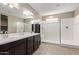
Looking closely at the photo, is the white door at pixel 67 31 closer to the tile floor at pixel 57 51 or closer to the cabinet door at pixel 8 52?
the tile floor at pixel 57 51

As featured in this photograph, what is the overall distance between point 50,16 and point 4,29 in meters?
4.21

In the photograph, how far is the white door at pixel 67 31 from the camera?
15.6 ft

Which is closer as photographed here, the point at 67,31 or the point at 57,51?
the point at 57,51

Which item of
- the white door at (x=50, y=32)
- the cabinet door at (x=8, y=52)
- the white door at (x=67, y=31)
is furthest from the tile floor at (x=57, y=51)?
the cabinet door at (x=8, y=52)

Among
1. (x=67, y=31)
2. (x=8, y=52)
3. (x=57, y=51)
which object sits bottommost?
(x=57, y=51)

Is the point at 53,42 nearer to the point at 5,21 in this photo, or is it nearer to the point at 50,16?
the point at 50,16

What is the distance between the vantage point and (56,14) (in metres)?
5.70

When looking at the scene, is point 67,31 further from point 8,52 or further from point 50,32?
point 8,52

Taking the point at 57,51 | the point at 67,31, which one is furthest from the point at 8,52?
the point at 67,31

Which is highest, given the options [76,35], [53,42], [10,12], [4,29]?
[10,12]

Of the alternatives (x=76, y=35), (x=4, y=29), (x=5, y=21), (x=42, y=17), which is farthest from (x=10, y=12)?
(x=42, y=17)

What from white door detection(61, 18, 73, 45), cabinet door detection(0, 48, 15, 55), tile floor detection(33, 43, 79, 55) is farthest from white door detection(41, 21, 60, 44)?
cabinet door detection(0, 48, 15, 55)

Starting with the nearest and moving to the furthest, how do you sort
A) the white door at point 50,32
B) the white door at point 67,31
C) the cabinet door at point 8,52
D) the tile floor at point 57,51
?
1. the cabinet door at point 8,52
2. the tile floor at point 57,51
3. the white door at point 67,31
4. the white door at point 50,32

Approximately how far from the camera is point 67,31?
492 centimetres
